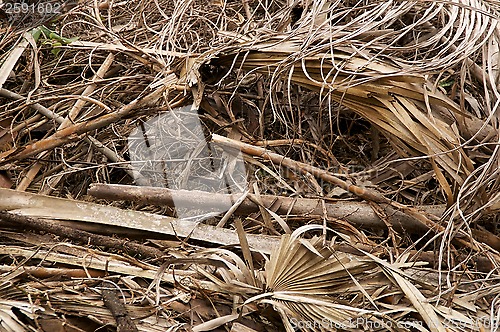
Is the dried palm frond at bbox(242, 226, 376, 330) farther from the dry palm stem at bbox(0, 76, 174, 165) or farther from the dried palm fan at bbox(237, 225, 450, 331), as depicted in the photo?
the dry palm stem at bbox(0, 76, 174, 165)

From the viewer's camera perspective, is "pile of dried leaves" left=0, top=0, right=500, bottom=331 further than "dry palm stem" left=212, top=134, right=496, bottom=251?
No

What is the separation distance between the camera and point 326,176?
1.45m

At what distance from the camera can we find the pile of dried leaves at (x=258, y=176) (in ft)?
3.66

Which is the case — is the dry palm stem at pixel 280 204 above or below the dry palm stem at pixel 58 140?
below

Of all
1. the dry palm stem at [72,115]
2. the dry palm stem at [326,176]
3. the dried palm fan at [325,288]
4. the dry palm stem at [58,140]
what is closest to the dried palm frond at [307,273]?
the dried palm fan at [325,288]

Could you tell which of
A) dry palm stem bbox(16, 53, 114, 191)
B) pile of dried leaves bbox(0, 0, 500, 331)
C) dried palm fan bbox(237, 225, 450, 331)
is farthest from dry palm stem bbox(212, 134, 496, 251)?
dry palm stem bbox(16, 53, 114, 191)

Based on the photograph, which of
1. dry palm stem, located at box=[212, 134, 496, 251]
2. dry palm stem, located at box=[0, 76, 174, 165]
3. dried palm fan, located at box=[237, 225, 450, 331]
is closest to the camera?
dried palm fan, located at box=[237, 225, 450, 331]

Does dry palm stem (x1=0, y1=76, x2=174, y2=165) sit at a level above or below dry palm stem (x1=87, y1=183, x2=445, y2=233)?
above

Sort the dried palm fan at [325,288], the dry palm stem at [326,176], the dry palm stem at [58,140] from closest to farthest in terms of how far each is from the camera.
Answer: the dried palm fan at [325,288]
the dry palm stem at [326,176]
the dry palm stem at [58,140]

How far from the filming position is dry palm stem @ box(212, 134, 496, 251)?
52.9 inches

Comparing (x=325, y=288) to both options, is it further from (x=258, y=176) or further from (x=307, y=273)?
(x=258, y=176)

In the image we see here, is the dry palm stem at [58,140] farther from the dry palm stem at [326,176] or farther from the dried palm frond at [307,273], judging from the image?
the dried palm frond at [307,273]

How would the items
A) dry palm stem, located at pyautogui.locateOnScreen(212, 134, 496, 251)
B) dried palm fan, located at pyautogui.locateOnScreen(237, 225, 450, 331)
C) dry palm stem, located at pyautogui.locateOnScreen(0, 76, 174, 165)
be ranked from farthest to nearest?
dry palm stem, located at pyautogui.locateOnScreen(0, 76, 174, 165)
dry palm stem, located at pyautogui.locateOnScreen(212, 134, 496, 251)
dried palm fan, located at pyautogui.locateOnScreen(237, 225, 450, 331)

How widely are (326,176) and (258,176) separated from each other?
0.20 metres
